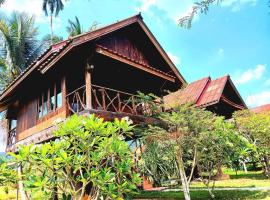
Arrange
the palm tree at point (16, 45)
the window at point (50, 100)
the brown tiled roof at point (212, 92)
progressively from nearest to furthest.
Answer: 1. the window at point (50, 100)
2. the brown tiled roof at point (212, 92)
3. the palm tree at point (16, 45)

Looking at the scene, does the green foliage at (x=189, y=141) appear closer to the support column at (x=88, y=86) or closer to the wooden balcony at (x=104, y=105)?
the wooden balcony at (x=104, y=105)

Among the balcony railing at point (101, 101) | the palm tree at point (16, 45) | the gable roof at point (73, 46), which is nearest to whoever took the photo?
the gable roof at point (73, 46)

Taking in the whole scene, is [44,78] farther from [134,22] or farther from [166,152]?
[166,152]

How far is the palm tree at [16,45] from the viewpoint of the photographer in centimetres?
2044

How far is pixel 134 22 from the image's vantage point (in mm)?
11828

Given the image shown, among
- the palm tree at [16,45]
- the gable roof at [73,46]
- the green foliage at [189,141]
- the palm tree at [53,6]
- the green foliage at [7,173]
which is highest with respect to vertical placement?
the palm tree at [53,6]

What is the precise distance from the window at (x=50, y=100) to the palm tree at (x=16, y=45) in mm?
10230

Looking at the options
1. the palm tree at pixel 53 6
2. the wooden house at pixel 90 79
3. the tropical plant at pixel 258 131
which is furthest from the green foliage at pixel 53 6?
the tropical plant at pixel 258 131

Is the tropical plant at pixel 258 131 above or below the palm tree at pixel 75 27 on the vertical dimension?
below

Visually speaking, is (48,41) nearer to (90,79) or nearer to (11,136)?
(11,136)

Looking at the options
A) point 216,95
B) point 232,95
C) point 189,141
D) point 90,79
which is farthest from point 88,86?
point 232,95

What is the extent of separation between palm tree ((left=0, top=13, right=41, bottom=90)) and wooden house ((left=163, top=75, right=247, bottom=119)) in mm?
11479

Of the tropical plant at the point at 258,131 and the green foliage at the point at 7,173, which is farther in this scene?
the tropical plant at the point at 258,131

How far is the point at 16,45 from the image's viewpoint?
67.8 ft
